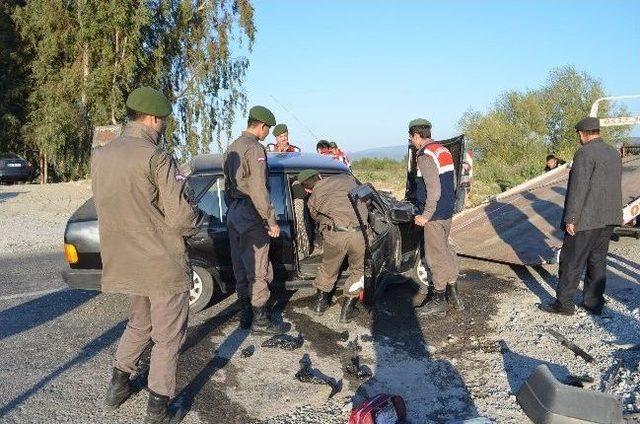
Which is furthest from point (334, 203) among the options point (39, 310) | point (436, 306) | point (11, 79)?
point (11, 79)

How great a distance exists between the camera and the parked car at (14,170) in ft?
80.5

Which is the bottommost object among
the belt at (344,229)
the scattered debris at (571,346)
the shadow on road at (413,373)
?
the shadow on road at (413,373)

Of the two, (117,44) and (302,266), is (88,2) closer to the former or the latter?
(117,44)

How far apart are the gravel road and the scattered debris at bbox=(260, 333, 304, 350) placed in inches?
3.0

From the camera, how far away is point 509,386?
13.6ft

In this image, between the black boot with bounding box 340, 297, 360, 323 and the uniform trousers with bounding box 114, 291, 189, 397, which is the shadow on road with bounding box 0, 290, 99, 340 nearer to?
the uniform trousers with bounding box 114, 291, 189, 397

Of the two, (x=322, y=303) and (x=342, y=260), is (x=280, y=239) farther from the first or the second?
(x=322, y=303)

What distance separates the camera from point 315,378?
167 inches

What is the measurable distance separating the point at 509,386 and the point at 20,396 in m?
3.43

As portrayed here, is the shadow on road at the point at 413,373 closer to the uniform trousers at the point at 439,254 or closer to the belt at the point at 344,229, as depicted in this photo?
the uniform trousers at the point at 439,254

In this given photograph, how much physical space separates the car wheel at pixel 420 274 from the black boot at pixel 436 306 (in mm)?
591

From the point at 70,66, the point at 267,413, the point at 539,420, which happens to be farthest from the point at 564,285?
the point at 70,66

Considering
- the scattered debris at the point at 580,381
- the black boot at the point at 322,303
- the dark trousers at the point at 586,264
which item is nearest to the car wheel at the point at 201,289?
the black boot at the point at 322,303

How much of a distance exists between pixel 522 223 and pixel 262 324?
206 inches
